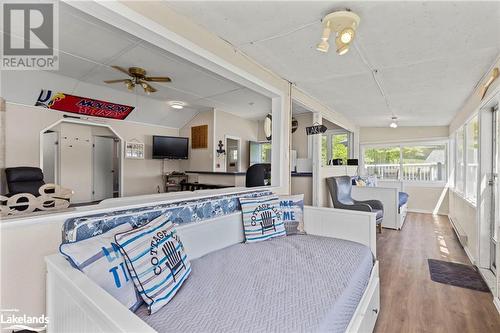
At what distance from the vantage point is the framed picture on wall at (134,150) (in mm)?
5450

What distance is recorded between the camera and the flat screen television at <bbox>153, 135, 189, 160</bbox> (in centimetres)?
580

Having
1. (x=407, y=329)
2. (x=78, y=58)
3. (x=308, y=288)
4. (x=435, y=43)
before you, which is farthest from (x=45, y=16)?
(x=407, y=329)

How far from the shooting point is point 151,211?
1.50 metres

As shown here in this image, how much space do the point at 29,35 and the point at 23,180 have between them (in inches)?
95.6

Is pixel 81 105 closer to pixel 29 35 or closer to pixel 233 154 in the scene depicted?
pixel 29 35

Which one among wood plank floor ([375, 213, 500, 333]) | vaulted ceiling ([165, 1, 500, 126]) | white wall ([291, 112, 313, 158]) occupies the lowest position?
wood plank floor ([375, 213, 500, 333])

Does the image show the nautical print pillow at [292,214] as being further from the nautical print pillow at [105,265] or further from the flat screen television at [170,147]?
the flat screen television at [170,147]

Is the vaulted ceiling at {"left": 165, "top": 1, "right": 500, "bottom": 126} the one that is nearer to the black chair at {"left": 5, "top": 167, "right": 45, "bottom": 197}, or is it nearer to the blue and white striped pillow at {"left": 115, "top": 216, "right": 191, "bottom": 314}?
the blue and white striped pillow at {"left": 115, "top": 216, "right": 191, "bottom": 314}

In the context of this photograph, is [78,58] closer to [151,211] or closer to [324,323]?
[151,211]

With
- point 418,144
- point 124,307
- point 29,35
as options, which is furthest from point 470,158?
point 29,35

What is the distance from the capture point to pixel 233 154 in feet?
21.0

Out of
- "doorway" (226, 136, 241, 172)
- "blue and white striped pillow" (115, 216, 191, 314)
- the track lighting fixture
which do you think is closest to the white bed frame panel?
"blue and white striped pillow" (115, 216, 191, 314)

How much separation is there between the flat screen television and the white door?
1.09 meters

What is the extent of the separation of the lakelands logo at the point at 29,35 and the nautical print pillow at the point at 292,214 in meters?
2.59
